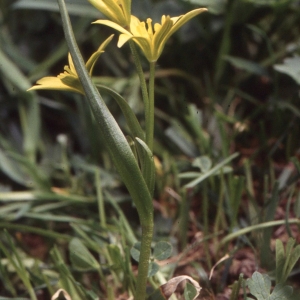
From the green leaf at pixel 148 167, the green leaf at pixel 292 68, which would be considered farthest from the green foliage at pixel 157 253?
the green leaf at pixel 292 68

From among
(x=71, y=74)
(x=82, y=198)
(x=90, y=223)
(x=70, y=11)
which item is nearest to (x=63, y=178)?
(x=82, y=198)

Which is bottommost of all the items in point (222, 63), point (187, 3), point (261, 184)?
point (261, 184)

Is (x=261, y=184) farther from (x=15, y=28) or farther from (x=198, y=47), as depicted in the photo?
(x=15, y=28)

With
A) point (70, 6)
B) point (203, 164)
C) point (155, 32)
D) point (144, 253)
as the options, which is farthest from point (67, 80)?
point (70, 6)

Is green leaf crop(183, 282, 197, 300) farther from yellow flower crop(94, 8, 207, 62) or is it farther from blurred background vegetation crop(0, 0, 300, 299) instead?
yellow flower crop(94, 8, 207, 62)

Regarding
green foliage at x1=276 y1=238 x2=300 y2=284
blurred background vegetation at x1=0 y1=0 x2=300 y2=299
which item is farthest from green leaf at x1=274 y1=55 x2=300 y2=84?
green foliage at x1=276 y1=238 x2=300 y2=284

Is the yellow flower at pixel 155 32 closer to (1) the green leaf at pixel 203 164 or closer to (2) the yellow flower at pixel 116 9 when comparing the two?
(2) the yellow flower at pixel 116 9
